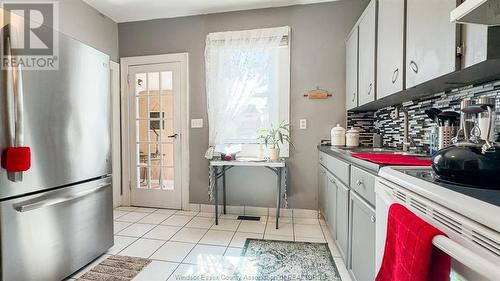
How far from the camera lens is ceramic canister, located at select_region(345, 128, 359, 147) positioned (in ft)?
8.33

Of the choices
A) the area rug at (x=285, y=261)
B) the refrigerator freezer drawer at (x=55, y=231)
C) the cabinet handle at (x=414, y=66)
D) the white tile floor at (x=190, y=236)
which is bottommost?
the white tile floor at (x=190, y=236)

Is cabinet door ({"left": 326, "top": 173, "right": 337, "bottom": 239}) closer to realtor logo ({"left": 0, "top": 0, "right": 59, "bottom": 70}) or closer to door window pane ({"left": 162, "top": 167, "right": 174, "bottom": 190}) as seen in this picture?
door window pane ({"left": 162, "top": 167, "right": 174, "bottom": 190})

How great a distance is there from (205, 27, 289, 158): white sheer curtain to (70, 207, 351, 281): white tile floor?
0.85 metres

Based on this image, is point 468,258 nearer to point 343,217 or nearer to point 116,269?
point 343,217

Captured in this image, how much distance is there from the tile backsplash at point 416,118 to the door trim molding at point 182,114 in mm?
2034

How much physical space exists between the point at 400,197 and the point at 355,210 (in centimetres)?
75

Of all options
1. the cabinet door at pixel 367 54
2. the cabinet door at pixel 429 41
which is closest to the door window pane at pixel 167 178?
the cabinet door at pixel 367 54

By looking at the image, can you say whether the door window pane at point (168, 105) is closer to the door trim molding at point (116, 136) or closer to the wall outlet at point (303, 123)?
the door trim molding at point (116, 136)

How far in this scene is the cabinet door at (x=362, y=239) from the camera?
1211 mm

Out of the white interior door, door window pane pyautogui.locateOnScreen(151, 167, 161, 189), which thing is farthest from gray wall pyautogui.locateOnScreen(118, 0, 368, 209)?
door window pane pyautogui.locateOnScreen(151, 167, 161, 189)

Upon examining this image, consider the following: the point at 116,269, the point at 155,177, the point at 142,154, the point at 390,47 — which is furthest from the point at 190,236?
the point at 390,47

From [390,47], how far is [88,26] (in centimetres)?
322

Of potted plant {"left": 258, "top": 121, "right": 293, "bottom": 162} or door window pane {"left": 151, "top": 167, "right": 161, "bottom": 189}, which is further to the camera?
door window pane {"left": 151, "top": 167, "right": 161, "bottom": 189}

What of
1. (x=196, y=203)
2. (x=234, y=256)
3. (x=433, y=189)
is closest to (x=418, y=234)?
(x=433, y=189)
